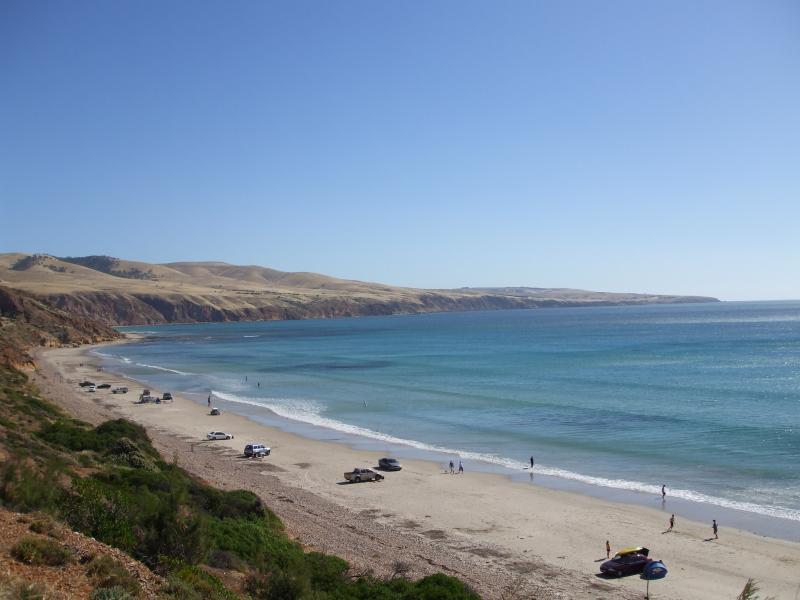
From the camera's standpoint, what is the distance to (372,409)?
174 feet

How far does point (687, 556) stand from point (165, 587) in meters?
18.3

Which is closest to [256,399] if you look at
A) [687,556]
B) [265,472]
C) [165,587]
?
[265,472]

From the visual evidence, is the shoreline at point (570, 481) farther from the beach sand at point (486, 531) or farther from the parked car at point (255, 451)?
the parked car at point (255, 451)

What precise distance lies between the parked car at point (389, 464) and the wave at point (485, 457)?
451 centimetres

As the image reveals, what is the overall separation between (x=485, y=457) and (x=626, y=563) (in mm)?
16075

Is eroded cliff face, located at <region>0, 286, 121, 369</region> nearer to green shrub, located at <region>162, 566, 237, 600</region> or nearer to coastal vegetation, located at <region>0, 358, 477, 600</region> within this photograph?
coastal vegetation, located at <region>0, 358, 477, 600</region>

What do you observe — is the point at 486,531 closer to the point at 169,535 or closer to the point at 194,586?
the point at 169,535

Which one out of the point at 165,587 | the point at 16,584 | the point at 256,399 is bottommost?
the point at 256,399

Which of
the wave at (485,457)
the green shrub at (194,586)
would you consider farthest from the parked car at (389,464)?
the green shrub at (194,586)

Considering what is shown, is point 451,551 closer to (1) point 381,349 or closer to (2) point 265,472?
(2) point 265,472

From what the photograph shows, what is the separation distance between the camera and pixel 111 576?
382 inches

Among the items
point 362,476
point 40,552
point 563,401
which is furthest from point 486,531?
point 563,401

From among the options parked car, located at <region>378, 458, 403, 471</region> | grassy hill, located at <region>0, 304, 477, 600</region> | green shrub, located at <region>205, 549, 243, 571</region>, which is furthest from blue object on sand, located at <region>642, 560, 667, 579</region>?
parked car, located at <region>378, 458, 403, 471</region>

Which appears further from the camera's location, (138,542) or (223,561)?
(223,561)
